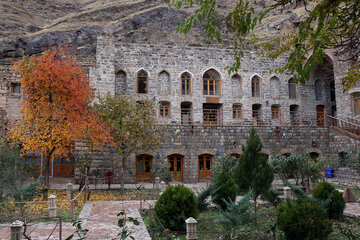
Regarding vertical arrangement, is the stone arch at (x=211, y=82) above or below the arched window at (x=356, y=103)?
above

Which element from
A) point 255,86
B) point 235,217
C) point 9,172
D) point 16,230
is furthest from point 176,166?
point 16,230

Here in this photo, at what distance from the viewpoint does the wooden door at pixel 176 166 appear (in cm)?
1756

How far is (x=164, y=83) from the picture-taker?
20.8 m

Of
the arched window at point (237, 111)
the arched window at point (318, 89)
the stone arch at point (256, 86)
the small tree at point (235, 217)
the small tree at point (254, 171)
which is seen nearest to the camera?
the small tree at point (235, 217)

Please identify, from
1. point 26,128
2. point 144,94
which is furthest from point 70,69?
point 144,94

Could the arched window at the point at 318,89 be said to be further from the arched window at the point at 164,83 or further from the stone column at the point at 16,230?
the stone column at the point at 16,230

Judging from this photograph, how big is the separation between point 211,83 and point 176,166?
7.06m

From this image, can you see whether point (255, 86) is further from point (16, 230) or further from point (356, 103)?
point (16, 230)

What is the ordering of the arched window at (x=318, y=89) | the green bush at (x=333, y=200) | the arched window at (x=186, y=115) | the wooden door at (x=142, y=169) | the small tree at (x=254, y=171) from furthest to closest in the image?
the arched window at (x=318, y=89) < the arched window at (x=186, y=115) < the wooden door at (x=142, y=169) < the green bush at (x=333, y=200) < the small tree at (x=254, y=171)

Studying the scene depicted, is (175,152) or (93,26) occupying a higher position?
(93,26)

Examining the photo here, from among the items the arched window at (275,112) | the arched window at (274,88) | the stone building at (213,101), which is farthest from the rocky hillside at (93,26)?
the arched window at (275,112)

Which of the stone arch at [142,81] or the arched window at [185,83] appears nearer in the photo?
the stone arch at [142,81]

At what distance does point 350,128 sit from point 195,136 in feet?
33.7

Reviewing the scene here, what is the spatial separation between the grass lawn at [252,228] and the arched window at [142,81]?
38.9ft
